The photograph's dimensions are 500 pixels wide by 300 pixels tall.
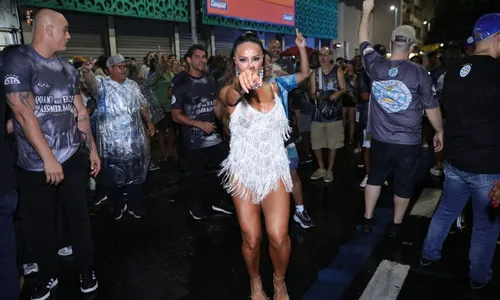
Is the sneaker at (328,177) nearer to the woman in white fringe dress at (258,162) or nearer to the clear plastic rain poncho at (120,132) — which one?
the clear plastic rain poncho at (120,132)

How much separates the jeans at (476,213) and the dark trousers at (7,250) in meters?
3.33

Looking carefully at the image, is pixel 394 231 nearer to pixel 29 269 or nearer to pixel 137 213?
pixel 137 213

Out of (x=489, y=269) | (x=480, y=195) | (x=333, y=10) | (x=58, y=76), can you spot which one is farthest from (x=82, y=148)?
(x=333, y=10)

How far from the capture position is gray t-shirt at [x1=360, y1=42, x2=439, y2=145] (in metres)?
3.66

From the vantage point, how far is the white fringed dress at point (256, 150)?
267 cm

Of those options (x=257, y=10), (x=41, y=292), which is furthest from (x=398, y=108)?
(x=257, y=10)

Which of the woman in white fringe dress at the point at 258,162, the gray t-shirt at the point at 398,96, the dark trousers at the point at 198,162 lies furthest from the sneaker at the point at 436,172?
the woman in white fringe dress at the point at 258,162

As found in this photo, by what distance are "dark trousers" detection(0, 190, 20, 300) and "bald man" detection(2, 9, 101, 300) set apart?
Answer: 454mm

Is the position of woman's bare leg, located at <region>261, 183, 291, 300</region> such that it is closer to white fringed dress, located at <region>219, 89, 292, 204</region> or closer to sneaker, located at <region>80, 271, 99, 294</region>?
white fringed dress, located at <region>219, 89, 292, 204</region>

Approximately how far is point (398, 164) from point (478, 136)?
1096 mm

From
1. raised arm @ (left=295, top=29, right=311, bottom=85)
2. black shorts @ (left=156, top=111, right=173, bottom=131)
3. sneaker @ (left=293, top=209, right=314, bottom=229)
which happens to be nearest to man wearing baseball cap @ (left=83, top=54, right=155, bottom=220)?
sneaker @ (left=293, top=209, right=314, bottom=229)

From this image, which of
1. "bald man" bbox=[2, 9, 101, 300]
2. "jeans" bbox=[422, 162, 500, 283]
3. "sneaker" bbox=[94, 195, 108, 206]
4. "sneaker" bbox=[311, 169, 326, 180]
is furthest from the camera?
"sneaker" bbox=[311, 169, 326, 180]

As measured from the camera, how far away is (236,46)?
263 centimetres

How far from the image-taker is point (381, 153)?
13.0 feet
